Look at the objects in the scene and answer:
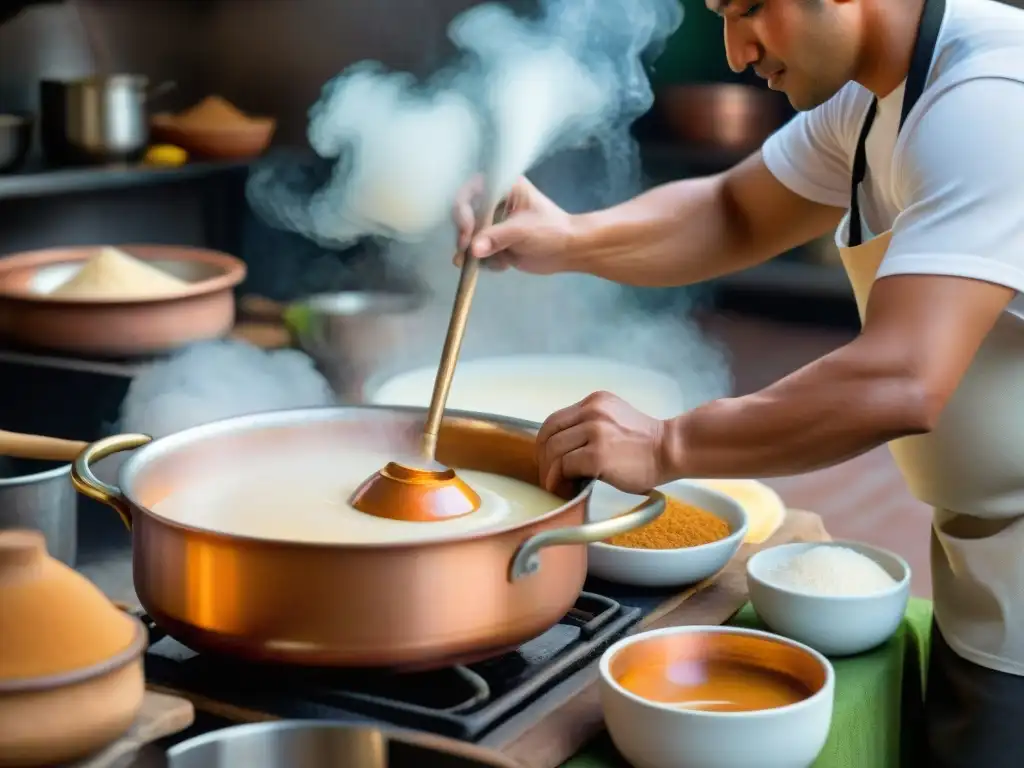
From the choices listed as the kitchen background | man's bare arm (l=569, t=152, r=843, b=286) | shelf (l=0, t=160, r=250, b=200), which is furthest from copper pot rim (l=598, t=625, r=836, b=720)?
shelf (l=0, t=160, r=250, b=200)

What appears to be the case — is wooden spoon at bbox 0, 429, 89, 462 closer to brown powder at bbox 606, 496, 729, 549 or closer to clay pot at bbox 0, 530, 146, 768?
clay pot at bbox 0, 530, 146, 768

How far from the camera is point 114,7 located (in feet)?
13.0

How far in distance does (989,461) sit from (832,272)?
14.5ft

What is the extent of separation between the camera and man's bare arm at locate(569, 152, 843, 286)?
6.13ft

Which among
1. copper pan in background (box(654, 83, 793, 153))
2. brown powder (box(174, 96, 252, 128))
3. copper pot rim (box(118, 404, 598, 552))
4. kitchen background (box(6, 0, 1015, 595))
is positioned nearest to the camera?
copper pot rim (box(118, 404, 598, 552))

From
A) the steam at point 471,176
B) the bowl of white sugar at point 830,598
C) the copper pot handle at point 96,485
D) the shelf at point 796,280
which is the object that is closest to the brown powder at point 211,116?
the steam at point 471,176

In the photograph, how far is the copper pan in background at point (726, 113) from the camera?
5723 millimetres

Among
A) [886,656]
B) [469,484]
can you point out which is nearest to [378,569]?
[469,484]

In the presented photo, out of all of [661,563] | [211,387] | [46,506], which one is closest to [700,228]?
[661,563]

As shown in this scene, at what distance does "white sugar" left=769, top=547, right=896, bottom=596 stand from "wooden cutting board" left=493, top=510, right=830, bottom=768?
87 mm

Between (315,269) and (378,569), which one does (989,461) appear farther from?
(315,269)

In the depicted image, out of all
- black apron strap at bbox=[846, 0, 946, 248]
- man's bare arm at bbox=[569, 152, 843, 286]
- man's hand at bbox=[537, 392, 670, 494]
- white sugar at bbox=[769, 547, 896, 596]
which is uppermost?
black apron strap at bbox=[846, 0, 946, 248]

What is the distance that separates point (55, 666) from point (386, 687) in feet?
1.04

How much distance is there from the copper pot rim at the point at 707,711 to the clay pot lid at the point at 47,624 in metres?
0.39
